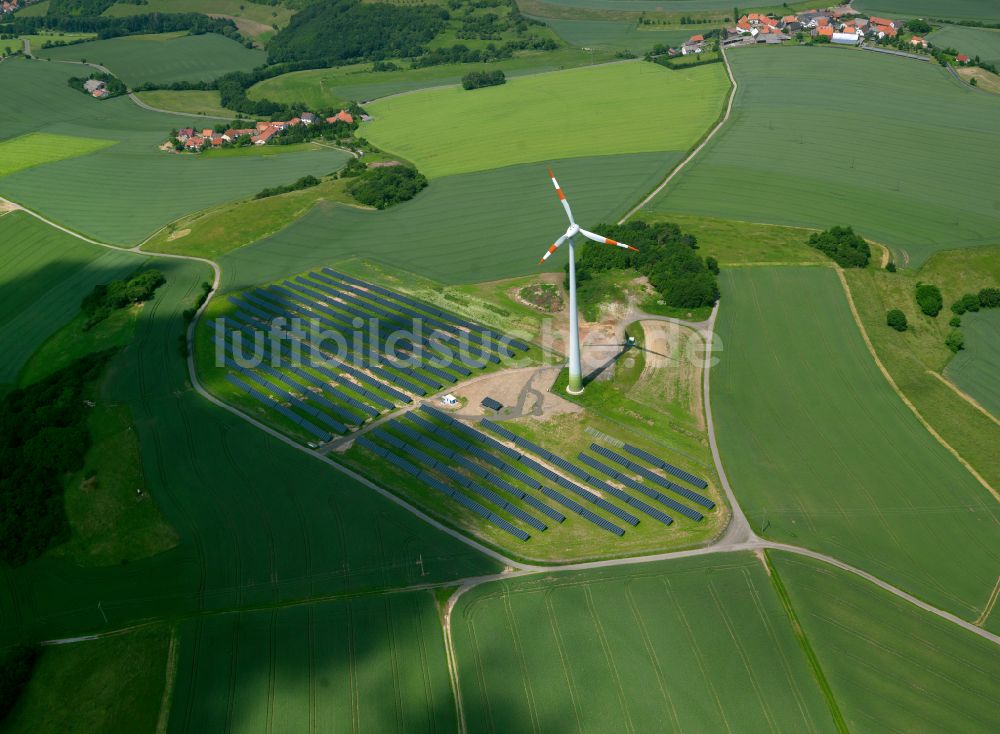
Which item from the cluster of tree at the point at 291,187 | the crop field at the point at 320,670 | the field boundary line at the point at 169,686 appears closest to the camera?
the crop field at the point at 320,670

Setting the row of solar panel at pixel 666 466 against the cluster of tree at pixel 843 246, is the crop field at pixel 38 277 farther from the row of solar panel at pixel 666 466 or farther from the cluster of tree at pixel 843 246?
the cluster of tree at pixel 843 246

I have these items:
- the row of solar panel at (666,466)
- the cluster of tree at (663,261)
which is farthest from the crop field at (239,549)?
the cluster of tree at (663,261)

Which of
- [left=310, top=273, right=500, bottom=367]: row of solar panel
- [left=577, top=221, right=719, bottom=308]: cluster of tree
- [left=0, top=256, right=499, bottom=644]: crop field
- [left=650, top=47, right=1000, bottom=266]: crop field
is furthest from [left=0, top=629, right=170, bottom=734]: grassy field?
[left=650, top=47, right=1000, bottom=266]: crop field

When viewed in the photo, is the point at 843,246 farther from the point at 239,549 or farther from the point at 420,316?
the point at 239,549

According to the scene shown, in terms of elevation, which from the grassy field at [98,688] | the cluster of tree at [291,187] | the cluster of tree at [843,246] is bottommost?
the grassy field at [98,688]

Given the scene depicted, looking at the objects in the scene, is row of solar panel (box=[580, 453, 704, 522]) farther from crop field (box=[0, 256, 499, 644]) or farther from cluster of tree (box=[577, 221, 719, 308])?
cluster of tree (box=[577, 221, 719, 308])

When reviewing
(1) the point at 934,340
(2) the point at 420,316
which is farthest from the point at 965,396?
(2) the point at 420,316

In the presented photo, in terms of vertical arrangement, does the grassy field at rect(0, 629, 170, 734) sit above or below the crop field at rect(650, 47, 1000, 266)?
below
